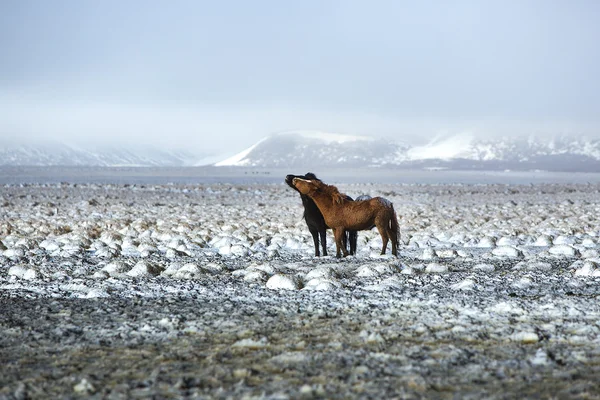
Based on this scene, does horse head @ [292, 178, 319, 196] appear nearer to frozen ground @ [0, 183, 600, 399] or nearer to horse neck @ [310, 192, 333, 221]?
horse neck @ [310, 192, 333, 221]

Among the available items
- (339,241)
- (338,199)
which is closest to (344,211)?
(338,199)

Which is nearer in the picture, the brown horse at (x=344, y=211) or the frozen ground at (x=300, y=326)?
the frozen ground at (x=300, y=326)

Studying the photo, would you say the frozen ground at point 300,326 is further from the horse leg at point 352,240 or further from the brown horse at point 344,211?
the brown horse at point 344,211

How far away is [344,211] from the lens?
9.37m

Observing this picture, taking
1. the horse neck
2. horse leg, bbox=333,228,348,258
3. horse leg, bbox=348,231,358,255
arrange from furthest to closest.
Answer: horse leg, bbox=348,231,358,255 < the horse neck < horse leg, bbox=333,228,348,258

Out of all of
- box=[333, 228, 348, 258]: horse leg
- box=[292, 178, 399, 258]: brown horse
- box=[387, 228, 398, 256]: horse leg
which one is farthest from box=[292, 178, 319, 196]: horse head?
box=[387, 228, 398, 256]: horse leg

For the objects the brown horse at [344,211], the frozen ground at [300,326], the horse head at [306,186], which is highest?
the horse head at [306,186]

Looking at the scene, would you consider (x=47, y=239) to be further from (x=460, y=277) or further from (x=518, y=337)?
(x=518, y=337)

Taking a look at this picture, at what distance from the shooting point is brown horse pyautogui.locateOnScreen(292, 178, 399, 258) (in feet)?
30.7

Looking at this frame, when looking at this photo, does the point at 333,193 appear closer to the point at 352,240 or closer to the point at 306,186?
the point at 306,186

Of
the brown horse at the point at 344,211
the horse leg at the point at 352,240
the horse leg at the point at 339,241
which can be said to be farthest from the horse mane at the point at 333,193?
the horse leg at the point at 352,240

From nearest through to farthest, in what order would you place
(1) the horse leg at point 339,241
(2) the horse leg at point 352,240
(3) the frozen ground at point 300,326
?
(3) the frozen ground at point 300,326 < (1) the horse leg at point 339,241 < (2) the horse leg at point 352,240

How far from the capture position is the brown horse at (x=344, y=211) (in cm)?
934

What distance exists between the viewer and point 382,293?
20.5ft
